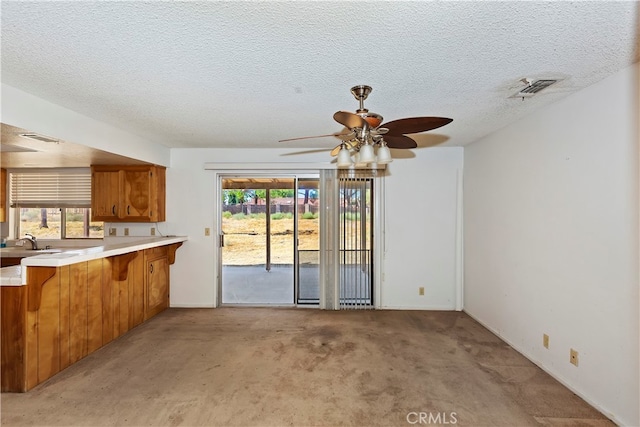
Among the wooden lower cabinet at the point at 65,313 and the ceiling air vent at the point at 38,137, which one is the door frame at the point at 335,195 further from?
the ceiling air vent at the point at 38,137

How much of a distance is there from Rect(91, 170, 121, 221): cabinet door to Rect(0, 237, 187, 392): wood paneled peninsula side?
860 millimetres

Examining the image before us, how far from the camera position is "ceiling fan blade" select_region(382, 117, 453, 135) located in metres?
1.76

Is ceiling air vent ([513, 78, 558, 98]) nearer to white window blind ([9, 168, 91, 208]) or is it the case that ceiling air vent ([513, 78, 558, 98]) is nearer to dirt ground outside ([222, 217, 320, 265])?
dirt ground outside ([222, 217, 320, 265])

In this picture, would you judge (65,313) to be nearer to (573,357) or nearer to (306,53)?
(306,53)

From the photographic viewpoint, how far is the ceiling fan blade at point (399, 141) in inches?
82.8

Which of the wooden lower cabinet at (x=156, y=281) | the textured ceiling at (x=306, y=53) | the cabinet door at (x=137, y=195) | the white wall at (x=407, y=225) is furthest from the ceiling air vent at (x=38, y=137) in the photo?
the white wall at (x=407, y=225)

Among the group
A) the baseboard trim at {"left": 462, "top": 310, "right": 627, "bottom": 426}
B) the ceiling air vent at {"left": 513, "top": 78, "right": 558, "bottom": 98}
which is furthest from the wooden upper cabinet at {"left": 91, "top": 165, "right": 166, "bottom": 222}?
the baseboard trim at {"left": 462, "top": 310, "right": 627, "bottom": 426}

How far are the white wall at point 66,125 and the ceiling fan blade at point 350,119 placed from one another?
2248 mm

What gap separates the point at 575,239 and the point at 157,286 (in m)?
4.32

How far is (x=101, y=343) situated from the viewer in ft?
9.39

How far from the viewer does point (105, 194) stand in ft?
12.6

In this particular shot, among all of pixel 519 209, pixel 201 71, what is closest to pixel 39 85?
pixel 201 71

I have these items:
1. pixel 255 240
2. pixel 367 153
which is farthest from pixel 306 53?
pixel 255 240

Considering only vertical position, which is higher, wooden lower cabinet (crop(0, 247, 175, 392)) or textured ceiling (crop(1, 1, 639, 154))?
textured ceiling (crop(1, 1, 639, 154))
